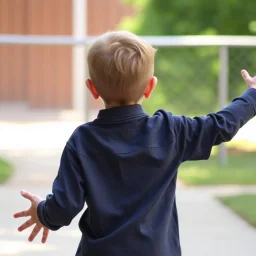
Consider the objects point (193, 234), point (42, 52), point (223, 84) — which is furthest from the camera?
point (42, 52)

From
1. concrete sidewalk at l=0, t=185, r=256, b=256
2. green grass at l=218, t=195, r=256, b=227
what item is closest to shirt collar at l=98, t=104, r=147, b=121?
concrete sidewalk at l=0, t=185, r=256, b=256

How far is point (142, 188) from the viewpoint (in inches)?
108

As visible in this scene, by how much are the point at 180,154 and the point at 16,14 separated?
52.8 feet

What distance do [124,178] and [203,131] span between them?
1.13ft

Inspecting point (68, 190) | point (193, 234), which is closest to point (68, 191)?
point (68, 190)

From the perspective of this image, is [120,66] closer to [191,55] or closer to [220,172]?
[220,172]

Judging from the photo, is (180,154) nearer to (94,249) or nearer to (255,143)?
(94,249)

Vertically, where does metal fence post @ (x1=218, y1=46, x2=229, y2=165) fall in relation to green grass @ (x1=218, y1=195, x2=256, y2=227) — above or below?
above

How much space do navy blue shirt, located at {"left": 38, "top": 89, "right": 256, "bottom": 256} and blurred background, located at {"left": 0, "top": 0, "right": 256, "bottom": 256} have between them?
8.41 feet

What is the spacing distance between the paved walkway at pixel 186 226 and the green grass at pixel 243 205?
0.06 m

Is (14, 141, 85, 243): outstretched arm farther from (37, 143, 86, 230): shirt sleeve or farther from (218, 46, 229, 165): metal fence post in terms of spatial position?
(218, 46, 229, 165): metal fence post

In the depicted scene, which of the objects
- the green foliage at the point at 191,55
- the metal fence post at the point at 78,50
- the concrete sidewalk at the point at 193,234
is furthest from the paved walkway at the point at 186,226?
the metal fence post at the point at 78,50

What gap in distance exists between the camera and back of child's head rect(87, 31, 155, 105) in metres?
2.69

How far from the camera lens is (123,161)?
2.72 metres
